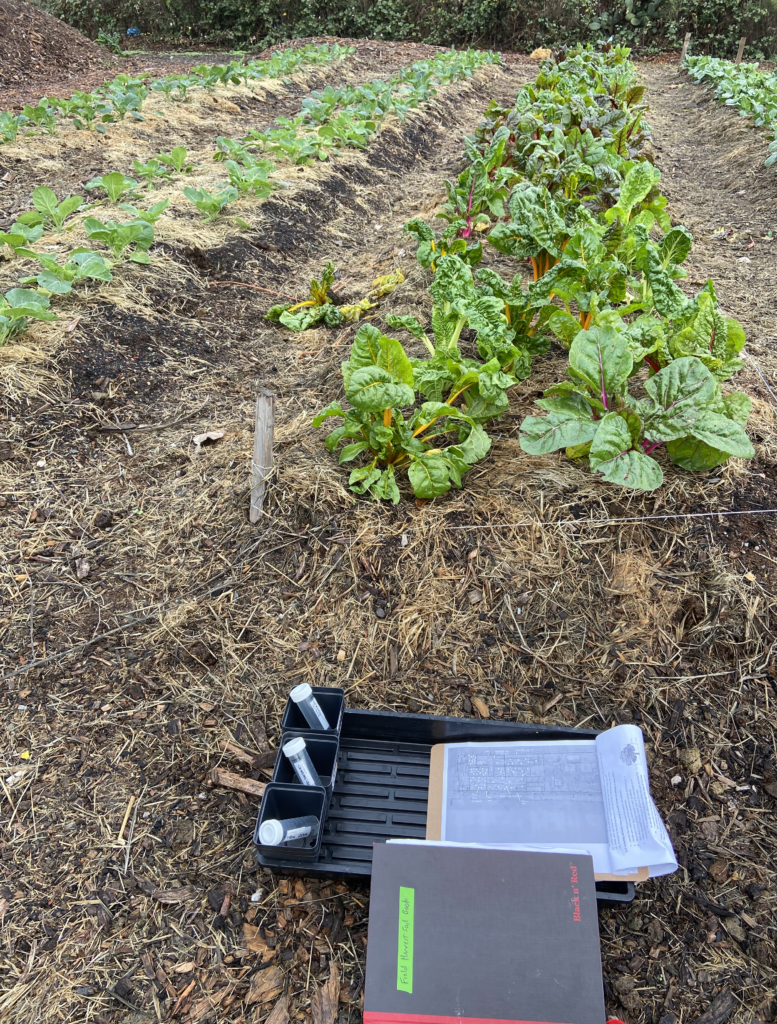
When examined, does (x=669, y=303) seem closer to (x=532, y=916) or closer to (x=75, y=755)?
(x=532, y=916)

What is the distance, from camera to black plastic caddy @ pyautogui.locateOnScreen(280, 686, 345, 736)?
1709mm

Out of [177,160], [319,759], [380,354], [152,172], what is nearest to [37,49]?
[177,160]

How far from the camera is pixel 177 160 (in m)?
5.53

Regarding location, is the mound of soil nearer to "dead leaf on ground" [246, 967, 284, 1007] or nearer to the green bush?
the green bush

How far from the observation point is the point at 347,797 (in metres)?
1.79

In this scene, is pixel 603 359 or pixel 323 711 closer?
pixel 323 711

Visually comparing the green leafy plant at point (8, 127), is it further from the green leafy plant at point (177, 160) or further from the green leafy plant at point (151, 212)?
the green leafy plant at point (151, 212)

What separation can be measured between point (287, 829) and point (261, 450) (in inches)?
51.9

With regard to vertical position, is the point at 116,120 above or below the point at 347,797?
above

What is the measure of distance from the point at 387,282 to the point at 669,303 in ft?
6.53

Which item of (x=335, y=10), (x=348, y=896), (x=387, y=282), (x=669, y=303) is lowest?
(x=348, y=896)

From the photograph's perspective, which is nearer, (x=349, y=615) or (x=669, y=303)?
(x=349, y=615)

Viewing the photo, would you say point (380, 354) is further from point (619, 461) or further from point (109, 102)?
point (109, 102)

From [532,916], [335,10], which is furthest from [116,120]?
[335,10]
